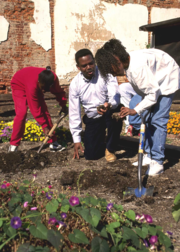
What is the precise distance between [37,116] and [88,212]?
2941 millimetres

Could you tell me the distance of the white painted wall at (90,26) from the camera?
938cm

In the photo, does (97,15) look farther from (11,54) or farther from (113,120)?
(113,120)

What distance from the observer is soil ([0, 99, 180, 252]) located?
256cm

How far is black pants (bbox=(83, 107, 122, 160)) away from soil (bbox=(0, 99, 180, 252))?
153 mm

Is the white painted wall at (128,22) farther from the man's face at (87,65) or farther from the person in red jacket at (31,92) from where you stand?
the man's face at (87,65)

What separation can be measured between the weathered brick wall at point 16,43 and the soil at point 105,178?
5208 mm

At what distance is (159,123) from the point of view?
3.27 meters

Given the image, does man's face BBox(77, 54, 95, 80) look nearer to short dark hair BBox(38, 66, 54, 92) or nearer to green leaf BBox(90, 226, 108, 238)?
short dark hair BBox(38, 66, 54, 92)

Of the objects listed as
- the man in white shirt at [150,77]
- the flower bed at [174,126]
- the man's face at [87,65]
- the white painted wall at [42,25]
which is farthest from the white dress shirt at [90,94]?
the white painted wall at [42,25]

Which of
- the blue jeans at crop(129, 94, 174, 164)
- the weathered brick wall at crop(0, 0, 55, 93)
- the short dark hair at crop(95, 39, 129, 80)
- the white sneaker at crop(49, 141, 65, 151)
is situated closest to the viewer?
the short dark hair at crop(95, 39, 129, 80)

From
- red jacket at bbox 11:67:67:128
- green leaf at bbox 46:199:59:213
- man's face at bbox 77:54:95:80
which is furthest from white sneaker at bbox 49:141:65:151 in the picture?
green leaf at bbox 46:199:59:213

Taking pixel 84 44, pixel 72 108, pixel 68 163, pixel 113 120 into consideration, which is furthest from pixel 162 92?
pixel 84 44

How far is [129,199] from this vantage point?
8.79 feet

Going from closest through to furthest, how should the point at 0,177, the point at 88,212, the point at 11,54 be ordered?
1. the point at 88,212
2. the point at 0,177
3. the point at 11,54
